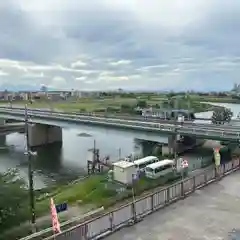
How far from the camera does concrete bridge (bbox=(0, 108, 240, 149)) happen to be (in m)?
38.3

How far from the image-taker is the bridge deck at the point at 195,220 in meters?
11.8

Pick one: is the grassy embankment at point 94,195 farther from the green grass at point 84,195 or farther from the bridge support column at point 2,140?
the bridge support column at point 2,140

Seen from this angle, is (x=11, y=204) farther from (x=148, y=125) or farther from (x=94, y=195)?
(x=148, y=125)

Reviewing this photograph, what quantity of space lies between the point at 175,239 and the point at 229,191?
21.7 ft

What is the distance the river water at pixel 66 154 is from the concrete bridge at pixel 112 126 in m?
1.21

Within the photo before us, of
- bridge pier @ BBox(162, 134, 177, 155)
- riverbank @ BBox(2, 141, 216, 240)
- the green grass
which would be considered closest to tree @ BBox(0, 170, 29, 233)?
riverbank @ BBox(2, 141, 216, 240)

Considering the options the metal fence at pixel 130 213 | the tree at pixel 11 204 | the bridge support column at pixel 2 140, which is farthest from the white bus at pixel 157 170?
the bridge support column at pixel 2 140

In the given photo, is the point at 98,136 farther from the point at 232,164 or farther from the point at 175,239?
the point at 175,239

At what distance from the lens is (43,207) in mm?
21734

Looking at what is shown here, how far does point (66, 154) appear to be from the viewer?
5462 cm

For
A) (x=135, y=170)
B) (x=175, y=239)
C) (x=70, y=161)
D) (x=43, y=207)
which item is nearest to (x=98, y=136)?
(x=70, y=161)

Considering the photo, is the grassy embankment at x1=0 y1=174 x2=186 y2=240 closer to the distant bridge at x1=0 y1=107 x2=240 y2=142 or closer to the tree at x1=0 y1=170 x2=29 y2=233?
the tree at x1=0 y1=170 x2=29 y2=233

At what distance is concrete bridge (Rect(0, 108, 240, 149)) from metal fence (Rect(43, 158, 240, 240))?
20061 mm

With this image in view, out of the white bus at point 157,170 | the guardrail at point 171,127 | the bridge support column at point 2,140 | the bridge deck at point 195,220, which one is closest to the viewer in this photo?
the bridge deck at point 195,220
